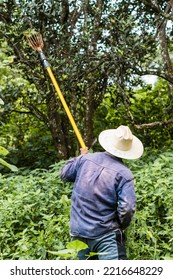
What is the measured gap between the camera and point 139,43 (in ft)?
18.6

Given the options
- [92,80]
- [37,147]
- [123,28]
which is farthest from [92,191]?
[37,147]

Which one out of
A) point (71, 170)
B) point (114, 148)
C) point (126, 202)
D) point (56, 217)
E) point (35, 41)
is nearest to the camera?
point (126, 202)

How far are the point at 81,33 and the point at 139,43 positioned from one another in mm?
840

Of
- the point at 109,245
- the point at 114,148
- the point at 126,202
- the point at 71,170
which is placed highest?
the point at 114,148

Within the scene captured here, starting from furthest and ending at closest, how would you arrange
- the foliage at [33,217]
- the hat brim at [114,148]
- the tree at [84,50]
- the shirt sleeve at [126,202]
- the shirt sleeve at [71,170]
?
the tree at [84,50], the foliage at [33,217], the shirt sleeve at [71,170], the hat brim at [114,148], the shirt sleeve at [126,202]

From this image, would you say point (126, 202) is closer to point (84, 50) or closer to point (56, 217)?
point (56, 217)

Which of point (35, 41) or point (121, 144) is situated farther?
point (35, 41)

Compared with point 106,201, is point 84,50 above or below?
above

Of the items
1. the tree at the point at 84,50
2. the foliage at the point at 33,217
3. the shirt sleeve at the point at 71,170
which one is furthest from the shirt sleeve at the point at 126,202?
the tree at the point at 84,50

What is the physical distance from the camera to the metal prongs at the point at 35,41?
570 cm

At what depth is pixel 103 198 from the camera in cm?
314

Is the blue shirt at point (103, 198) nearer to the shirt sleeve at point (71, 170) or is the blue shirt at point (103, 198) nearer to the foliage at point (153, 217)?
the shirt sleeve at point (71, 170)

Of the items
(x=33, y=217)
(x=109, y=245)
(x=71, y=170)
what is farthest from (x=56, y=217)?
(x=109, y=245)

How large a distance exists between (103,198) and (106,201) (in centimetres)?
3
